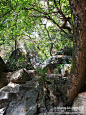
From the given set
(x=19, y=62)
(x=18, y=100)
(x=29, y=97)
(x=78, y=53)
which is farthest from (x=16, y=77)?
(x=78, y=53)

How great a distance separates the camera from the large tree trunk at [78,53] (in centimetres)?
208

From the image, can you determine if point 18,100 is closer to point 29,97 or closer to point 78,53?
point 29,97

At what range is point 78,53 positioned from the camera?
2.41 m

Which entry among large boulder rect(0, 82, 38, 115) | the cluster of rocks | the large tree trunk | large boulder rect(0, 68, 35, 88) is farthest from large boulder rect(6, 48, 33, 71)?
the large tree trunk

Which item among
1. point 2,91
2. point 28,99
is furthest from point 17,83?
point 28,99

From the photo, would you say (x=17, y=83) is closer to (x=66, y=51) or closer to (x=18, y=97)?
(x=18, y=97)

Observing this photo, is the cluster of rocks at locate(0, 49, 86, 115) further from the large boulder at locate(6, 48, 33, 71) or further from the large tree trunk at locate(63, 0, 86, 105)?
the large boulder at locate(6, 48, 33, 71)

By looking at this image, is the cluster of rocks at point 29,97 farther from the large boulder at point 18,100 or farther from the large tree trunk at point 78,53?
the large tree trunk at point 78,53

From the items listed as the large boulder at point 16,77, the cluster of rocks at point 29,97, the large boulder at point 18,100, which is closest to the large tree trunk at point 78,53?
the cluster of rocks at point 29,97

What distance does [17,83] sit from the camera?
530 centimetres

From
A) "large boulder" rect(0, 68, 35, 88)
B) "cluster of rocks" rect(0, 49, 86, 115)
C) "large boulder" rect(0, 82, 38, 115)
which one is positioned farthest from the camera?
"large boulder" rect(0, 68, 35, 88)

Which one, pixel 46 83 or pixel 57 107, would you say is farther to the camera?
pixel 46 83

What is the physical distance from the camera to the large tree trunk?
2.08 m

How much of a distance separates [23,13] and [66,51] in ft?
13.9
